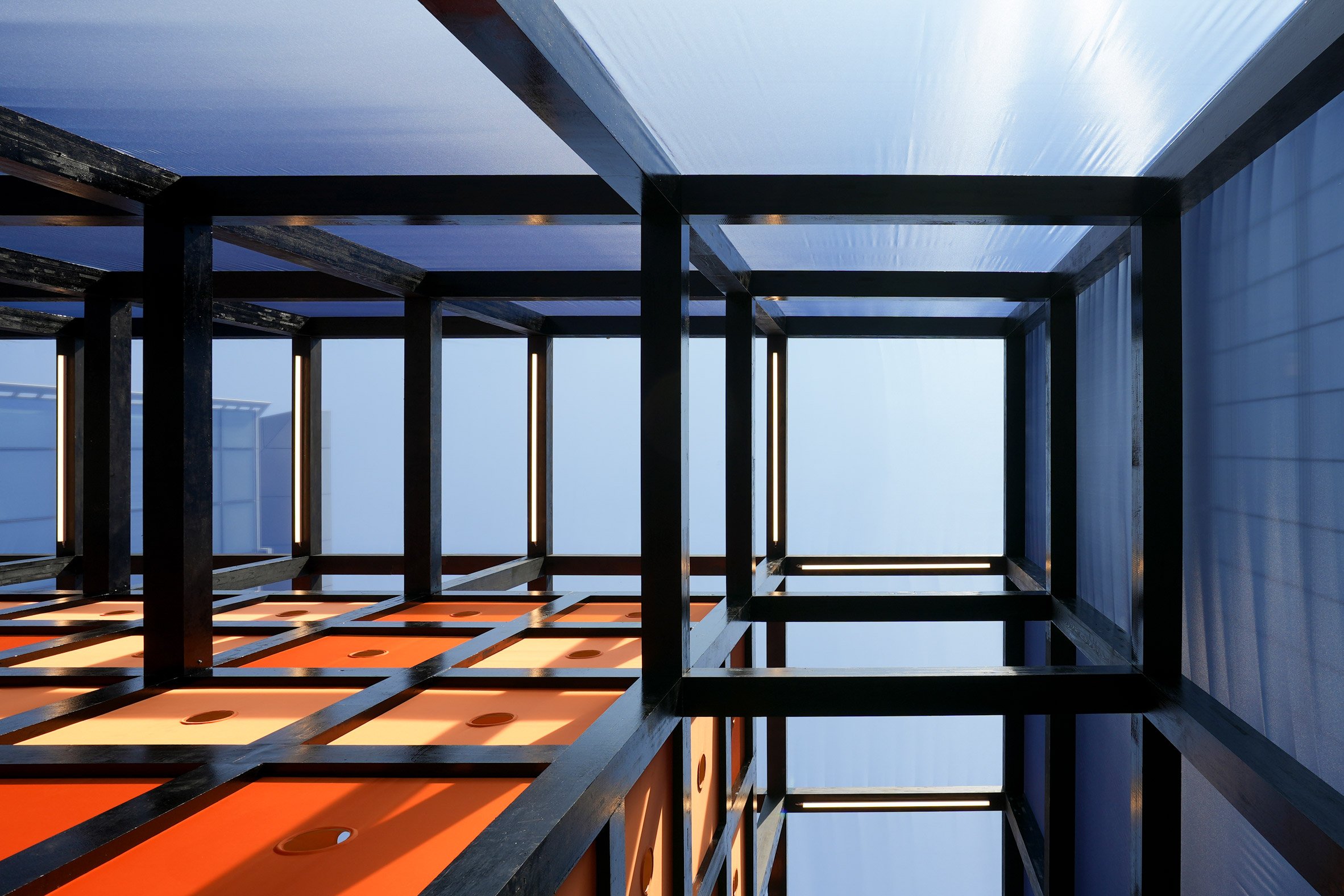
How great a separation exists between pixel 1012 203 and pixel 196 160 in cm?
294

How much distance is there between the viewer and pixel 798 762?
7105 millimetres

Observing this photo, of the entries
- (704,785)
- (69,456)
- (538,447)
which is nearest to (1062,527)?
(704,785)

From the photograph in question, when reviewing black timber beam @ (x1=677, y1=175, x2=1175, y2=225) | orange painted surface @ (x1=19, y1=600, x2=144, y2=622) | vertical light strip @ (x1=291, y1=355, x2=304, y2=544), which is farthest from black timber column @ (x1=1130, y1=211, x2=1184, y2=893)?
vertical light strip @ (x1=291, y1=355, x2=304, y2=544)

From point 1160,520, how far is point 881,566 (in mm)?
3723

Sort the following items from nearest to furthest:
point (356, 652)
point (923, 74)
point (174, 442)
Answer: point (923, 74), point (174, 442), point (356, 652)

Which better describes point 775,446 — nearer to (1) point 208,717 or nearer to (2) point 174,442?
(2) point 174,442

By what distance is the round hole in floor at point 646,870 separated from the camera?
2494mm

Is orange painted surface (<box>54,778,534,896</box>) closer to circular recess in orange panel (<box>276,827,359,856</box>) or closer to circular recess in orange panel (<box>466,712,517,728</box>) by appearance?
circular recess in orange panel (<box>276,827,359,856</box>)

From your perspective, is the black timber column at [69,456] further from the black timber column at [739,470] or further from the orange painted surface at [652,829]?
the orange painted surface at [652,829]

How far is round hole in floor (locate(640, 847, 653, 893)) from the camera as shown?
→ 2494mm

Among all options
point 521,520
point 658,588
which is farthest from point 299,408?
point 521,520

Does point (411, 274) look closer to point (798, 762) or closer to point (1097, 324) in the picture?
point (1097, 324)

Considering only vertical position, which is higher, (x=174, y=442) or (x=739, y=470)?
(x=174, y=442)

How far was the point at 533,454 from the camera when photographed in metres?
6.60
